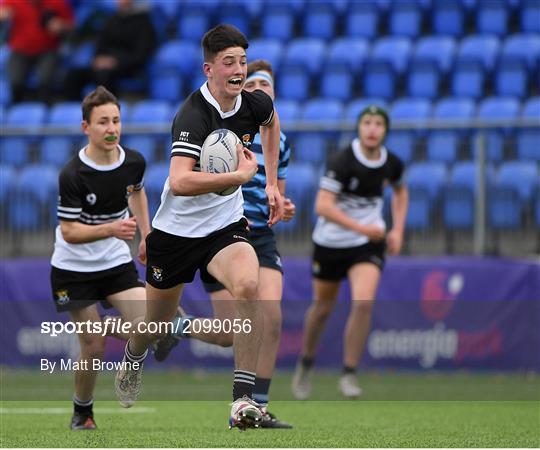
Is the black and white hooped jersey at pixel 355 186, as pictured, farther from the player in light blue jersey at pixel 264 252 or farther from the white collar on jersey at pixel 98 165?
the white collar on jersey at pixel 98 165

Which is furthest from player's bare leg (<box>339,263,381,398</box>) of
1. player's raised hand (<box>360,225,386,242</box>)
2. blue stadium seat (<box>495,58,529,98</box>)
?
blue stadium seat (<box>495,58,529,98</box>)

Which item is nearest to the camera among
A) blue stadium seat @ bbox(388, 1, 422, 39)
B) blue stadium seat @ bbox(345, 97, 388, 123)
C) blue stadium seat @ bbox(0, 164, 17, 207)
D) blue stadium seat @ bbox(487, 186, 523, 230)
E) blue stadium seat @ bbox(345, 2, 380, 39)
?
blue stadium seat @ bbox(487, 186, 523, 230)

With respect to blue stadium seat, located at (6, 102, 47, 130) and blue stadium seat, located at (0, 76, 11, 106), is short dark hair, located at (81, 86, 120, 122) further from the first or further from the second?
blue stadium seat, located at (0, 76, 11, 106)

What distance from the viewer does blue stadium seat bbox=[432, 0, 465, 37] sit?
59.4 ft

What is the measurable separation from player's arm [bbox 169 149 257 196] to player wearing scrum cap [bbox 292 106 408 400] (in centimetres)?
457

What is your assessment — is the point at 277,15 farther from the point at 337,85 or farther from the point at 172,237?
the point at 172,237

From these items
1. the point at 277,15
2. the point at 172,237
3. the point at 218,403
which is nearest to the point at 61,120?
the point at 277,15

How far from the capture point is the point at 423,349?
540 inches

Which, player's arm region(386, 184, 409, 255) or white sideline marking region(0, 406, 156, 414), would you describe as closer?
white sideline marking region(0, 406, 156, 414)

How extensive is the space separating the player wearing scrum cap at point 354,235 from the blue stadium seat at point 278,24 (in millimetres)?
7379

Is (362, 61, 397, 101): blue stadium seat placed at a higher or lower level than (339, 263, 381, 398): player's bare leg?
higher

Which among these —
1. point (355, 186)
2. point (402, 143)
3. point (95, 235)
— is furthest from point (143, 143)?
point (95, 235)

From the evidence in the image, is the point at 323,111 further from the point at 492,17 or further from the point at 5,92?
the point at 5,92

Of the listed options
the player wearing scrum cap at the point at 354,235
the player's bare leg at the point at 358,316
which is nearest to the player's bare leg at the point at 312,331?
the player wearing scrum cap at the point at 354,235
